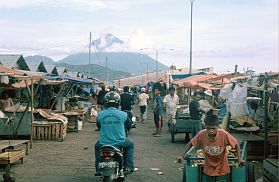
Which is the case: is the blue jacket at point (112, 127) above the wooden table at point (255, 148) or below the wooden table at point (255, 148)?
above

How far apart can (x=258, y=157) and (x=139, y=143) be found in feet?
15.9

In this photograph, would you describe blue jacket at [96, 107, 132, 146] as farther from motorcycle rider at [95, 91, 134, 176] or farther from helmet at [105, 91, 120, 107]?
helmet at [105, 91, 120, 107]

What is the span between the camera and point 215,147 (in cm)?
637

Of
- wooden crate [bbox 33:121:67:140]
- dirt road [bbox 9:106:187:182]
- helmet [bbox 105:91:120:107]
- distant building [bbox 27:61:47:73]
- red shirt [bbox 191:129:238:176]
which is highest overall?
distant building [bbox 27:61:47:73]

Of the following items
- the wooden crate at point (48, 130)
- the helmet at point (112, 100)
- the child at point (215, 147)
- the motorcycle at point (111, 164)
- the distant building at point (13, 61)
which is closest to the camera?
the child at point (215, 147)

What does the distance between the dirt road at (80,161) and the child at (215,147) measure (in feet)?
10.0

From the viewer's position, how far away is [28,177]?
9586 millimetres

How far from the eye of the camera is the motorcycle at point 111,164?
719cm

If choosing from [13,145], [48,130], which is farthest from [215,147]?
[48,130]

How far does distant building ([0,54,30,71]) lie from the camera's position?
22800mm

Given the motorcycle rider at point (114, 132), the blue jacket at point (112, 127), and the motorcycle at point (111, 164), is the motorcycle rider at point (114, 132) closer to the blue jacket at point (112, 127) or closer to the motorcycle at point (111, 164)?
the blue jacket at point (112, 127)

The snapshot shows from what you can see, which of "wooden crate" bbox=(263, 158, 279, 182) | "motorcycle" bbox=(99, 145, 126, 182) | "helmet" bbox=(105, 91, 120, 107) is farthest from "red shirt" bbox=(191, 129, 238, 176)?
"helmet" bbox=(105, 91, 120, 107)

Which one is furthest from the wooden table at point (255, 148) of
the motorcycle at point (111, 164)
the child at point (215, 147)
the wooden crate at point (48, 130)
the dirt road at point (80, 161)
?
the wooden crate at point (48, 130)

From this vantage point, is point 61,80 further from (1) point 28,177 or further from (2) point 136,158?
(1) point 28,177
